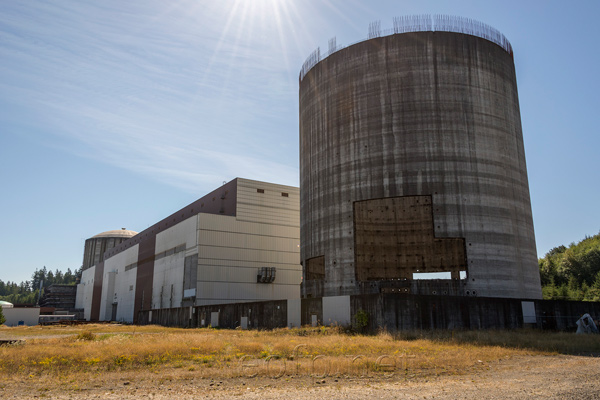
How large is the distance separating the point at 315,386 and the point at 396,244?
35.4 metres

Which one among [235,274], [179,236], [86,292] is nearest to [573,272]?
[235,274]

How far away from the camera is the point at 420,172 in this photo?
41812 mm

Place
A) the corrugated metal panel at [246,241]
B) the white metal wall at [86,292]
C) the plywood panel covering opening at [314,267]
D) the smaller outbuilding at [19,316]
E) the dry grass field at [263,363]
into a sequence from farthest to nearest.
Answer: the white metal wall at [86,292] → the smaller outbuilding at [19,316] → the corrugated metal panel at [246,241] → the plywood panel covering opening at [314,267] → the dry grass field at [263,363]

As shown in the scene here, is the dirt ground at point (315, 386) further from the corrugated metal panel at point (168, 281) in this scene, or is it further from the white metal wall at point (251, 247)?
the corrugated metal panel at point (168, 281)

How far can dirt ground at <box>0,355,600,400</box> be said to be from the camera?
11969 mm

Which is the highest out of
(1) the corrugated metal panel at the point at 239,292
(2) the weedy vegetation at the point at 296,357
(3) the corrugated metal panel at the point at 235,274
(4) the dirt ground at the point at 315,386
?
(3) the corrugated metal panel at the point at 235,274

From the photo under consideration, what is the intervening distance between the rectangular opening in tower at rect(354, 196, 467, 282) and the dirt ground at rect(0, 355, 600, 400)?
94.0ft

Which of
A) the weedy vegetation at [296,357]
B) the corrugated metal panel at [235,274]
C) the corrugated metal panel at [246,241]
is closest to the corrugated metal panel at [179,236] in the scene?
the corrugated metal panel at [246,241]

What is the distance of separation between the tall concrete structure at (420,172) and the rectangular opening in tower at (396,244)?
0.34 ft

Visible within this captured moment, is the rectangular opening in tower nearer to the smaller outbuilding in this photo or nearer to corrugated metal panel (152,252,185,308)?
corrugated metal panel (152,252,185,308)

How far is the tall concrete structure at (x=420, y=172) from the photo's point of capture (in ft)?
134

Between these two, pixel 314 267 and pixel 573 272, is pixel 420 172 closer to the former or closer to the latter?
pixel 314 267

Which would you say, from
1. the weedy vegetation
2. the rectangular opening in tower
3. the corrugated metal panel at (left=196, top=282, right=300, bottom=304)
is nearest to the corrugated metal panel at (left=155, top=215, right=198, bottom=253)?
the corrugated metal panel at (left=196, top=282, right=300, bottom=304)

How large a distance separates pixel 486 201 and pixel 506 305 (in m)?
10.2
